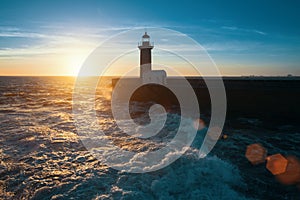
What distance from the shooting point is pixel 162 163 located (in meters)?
6.50

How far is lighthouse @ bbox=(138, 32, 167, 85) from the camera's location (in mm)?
31770

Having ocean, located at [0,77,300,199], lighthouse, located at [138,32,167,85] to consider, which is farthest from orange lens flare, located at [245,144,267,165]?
lighthouse, located at [138,32,167,85]

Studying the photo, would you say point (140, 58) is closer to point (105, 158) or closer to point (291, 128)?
point (291, 128)

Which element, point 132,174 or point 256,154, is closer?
point 132,174

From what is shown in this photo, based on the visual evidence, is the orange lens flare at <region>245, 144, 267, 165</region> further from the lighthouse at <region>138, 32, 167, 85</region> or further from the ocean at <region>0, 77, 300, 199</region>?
the lighthouse at <region>138, 32, 167, 85</region>

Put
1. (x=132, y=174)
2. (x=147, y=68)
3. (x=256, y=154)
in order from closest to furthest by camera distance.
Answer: (x=132, y=174) → (x=256, y=154) → (x=147, y=68)

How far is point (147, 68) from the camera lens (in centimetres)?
3291

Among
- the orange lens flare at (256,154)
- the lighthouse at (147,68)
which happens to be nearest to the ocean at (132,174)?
the orange lens flare at (256,154)

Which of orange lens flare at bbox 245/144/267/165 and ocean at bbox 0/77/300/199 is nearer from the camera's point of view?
ocean at bbox 0/77/300/199

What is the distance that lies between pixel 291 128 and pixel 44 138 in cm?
1262

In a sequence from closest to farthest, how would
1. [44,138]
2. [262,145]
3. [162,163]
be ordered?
[162,163], [262,145], [44,138]

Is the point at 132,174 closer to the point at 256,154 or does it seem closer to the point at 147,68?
the point at 256,154

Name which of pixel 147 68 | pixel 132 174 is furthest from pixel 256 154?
pixel 147 68

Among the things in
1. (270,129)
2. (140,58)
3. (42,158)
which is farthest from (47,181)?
(140,58)
